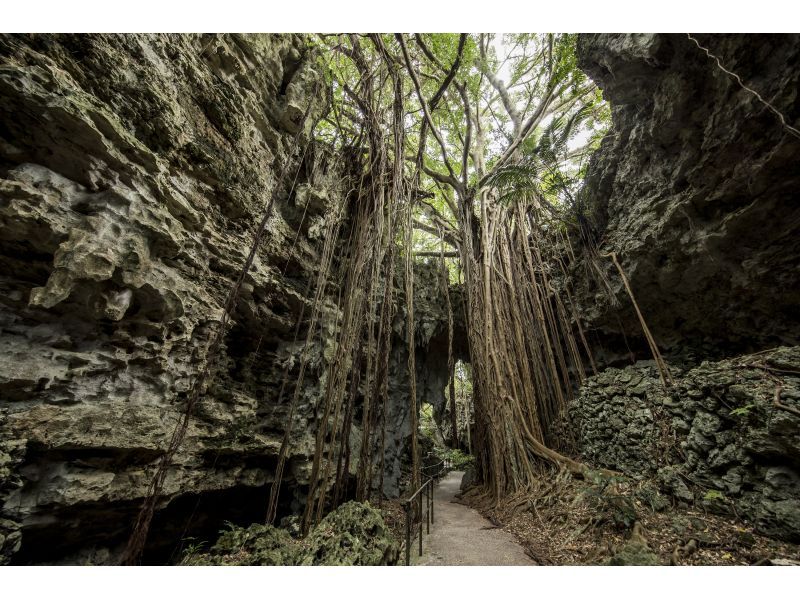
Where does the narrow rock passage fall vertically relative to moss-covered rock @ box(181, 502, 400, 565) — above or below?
below

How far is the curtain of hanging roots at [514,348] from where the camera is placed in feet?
11.2

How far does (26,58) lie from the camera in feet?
5.12

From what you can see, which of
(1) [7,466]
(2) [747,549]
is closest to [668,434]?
(2) [747,549]

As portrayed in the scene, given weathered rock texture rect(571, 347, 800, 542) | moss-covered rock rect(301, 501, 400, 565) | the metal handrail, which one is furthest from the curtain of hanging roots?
moss-covered rock rect(301, 501, 400, 565)

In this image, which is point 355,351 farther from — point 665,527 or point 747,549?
point 747,549

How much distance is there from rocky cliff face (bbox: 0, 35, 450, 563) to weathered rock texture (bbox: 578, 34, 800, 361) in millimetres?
3360

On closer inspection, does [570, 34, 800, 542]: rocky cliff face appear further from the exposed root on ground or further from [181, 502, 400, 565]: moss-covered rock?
[181, 502, 400, 565]: moss-covered rock

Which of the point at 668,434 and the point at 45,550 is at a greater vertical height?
the point at 668,434

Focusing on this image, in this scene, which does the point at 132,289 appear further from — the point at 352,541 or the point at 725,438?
the point at 725,438

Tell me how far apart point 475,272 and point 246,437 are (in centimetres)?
356

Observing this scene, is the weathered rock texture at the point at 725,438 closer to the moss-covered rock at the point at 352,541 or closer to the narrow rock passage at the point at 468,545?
the narrow rock passage at the point at 468,545

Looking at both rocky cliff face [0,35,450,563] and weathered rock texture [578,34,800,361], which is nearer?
rocky cliff face [0,35,450,563]

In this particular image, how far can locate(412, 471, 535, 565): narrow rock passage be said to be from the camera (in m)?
2.06

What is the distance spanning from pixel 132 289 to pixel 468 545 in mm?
3064
